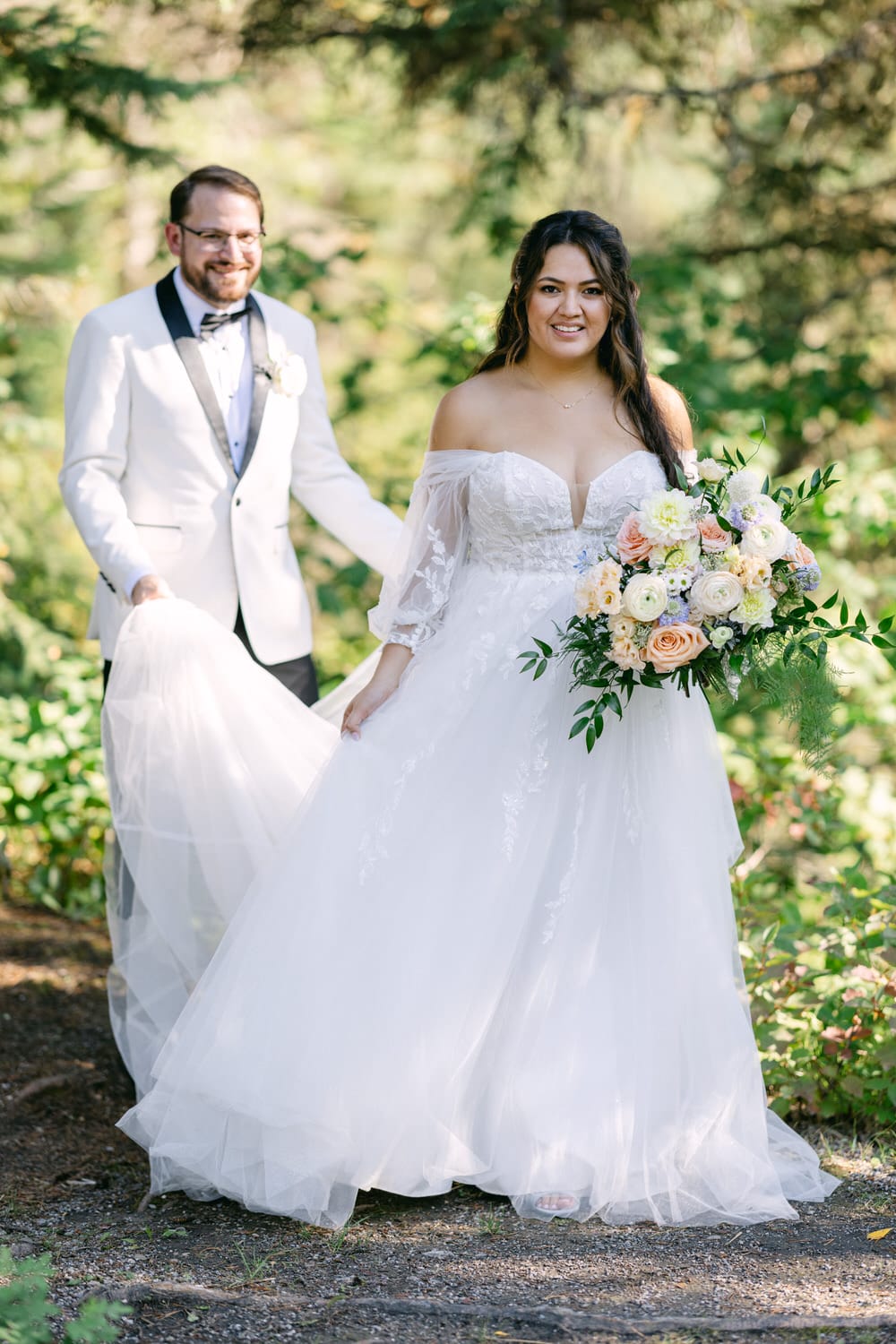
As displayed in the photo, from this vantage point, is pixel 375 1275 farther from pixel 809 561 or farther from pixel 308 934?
pixel 809 561

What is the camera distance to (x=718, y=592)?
2912 mm

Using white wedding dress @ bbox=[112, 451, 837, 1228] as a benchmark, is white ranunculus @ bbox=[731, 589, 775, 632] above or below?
above

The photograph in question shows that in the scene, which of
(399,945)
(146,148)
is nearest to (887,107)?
(146,148)

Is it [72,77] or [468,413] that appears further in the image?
[72,77]

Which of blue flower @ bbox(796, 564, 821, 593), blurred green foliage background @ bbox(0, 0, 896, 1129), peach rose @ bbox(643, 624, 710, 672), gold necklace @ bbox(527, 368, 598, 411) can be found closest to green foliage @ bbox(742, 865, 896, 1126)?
blurred green foliage background @ bbox(0, 0, 896, 1129)

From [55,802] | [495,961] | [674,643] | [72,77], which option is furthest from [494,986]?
[72,77]

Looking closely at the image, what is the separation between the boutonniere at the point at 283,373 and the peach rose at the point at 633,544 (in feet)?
5.06

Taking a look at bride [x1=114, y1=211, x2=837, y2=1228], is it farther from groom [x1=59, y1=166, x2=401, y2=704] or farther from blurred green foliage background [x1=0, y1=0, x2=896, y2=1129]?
blurred green foliage background [x1=0, y1=0, x2=896, y2=1129]

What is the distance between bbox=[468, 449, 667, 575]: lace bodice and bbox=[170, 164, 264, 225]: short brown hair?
4.12 feet

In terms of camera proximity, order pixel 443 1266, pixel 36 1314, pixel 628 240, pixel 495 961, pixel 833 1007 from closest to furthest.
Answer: pixel 36 1314, pixel 443 1266, pixel 495 961, pixel 833 1007, pixel 628 240

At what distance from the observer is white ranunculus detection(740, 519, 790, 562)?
2.95 metres

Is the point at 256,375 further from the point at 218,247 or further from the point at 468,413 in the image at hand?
the point at 468,413

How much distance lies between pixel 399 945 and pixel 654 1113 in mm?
727

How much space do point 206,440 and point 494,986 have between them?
188cm
